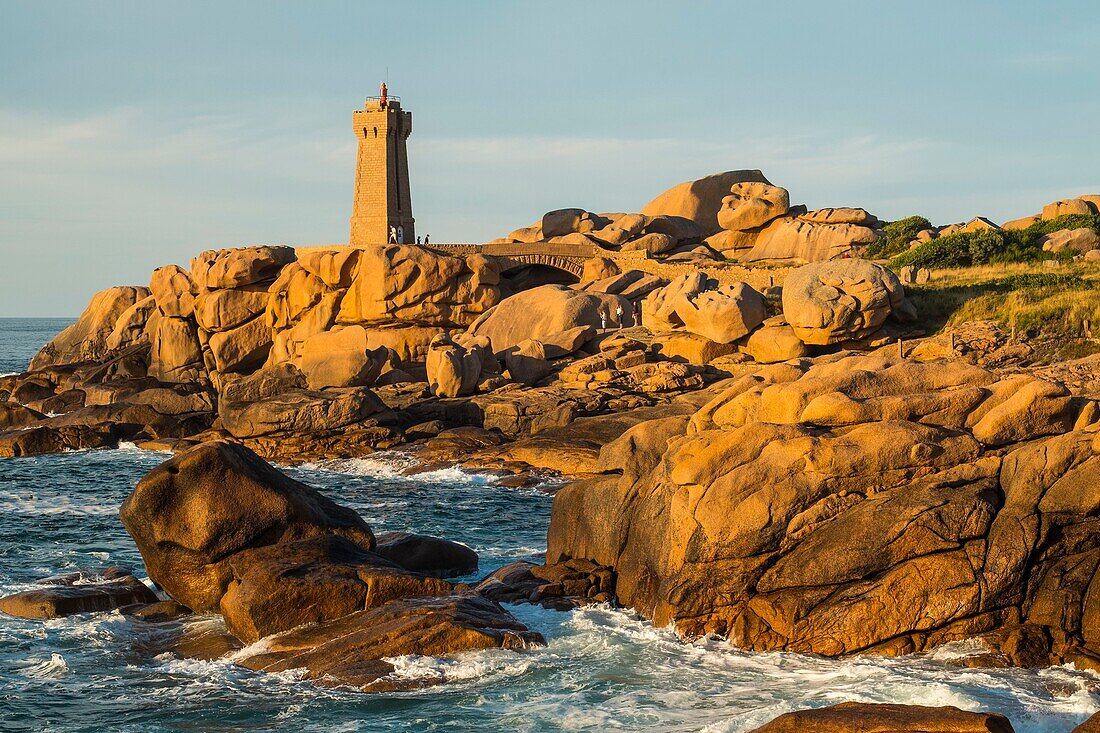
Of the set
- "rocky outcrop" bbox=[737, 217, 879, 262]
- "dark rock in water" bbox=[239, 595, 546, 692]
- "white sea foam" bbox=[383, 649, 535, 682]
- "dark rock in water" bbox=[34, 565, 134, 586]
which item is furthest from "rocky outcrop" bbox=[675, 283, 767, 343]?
"white sea foam" bbox=[383, 649, 535, 682]

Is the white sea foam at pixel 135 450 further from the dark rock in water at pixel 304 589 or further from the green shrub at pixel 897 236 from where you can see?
the green shrub at pixel 897 236

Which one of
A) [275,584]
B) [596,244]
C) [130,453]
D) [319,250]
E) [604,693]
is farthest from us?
[596,244]

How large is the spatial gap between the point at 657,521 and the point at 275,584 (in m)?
5.98

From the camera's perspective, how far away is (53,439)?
148ft

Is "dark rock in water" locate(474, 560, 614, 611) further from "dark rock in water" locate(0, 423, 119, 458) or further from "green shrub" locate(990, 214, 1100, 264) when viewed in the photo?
"green shrub" locate(990, 214, 1100, 264)

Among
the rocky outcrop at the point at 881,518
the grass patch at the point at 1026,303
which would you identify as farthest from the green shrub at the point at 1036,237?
the rocky outcrop at the point at 881,518

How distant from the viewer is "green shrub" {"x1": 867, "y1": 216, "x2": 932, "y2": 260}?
60125mm

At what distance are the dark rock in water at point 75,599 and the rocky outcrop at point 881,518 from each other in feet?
28.6

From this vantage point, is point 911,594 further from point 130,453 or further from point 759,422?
point 130,453

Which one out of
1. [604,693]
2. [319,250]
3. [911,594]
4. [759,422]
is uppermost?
[319,250]

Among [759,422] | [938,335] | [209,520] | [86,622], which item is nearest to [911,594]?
[759,422]

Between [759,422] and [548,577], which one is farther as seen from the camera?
[548,577]

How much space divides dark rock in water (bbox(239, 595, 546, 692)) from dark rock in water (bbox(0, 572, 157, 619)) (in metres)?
4.53

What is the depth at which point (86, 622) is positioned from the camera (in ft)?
64.5
